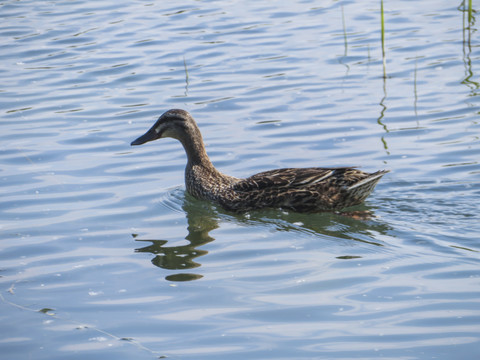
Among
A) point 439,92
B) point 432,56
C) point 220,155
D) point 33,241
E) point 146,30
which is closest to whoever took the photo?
point 33,241

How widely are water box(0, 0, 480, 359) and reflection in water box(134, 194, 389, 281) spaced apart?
0.10 feet

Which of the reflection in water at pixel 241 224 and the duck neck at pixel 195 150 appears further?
the duck neck at pixel 195 150

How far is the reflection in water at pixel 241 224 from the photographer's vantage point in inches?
315

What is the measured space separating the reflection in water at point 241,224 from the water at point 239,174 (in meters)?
0.03

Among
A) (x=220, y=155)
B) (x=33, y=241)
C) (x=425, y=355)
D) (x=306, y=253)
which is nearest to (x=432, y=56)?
(x=220, y=155)

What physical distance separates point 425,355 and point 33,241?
4.38 meters

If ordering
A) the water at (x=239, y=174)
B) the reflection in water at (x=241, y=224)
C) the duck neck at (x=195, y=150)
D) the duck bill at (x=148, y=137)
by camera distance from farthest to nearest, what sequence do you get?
the duck bill at (x=148, y=137) → the duck neck at (x=195, y=150) → the reflection in water at (x=241, y=224) → the water at (x=239, y=174)

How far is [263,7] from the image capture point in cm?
1895

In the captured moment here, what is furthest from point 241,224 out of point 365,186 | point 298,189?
point 365,186

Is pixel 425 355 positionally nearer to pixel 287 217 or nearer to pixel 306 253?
pixel 306 253

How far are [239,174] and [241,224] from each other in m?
1.61

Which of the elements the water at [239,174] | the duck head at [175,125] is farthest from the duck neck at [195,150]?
the water at [239,174]

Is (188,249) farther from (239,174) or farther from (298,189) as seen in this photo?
(239,174)

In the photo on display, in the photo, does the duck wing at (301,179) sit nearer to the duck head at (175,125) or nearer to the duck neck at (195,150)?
the duck neck at (195,150)
